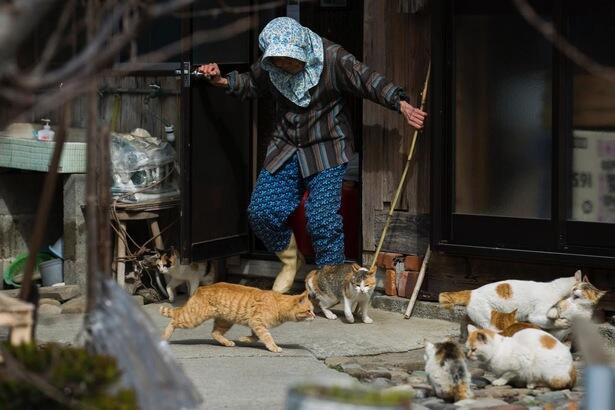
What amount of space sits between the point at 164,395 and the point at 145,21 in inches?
55.4

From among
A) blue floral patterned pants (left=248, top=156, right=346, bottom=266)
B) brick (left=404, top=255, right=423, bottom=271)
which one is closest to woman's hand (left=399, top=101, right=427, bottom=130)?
blue floral patterned pants (left=248, top=156, right=346, bottom=266)

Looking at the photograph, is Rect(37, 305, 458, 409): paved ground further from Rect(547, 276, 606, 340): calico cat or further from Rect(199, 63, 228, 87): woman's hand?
Rect(199, 63, 228, 87): woman's hand

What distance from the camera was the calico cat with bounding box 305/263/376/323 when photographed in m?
8.48

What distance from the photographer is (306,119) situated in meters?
8.84

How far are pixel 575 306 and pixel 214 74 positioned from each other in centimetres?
315

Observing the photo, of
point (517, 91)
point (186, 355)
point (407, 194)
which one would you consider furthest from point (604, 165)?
point (186, 355)

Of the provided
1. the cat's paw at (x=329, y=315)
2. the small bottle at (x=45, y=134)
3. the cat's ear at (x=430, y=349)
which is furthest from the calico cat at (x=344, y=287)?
the small bottle at (x=45, y=134)

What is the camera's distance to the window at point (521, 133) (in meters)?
7.96

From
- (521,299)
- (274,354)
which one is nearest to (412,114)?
(521,299)

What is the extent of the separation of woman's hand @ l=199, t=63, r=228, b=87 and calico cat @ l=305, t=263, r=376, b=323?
1.55 metres

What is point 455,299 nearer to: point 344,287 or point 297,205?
point 344,287

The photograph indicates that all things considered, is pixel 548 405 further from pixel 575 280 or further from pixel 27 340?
pixel 27 340

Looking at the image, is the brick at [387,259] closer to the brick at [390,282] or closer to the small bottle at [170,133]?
the brick at [390,282]

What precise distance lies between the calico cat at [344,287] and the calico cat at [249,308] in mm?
896
